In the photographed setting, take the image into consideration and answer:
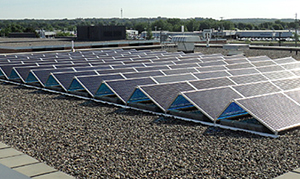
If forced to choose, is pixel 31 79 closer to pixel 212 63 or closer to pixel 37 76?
pixel 37 76

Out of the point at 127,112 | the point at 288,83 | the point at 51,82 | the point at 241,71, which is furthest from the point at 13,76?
the point at 288,83

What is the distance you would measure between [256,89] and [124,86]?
6.03 m

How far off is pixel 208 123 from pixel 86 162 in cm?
544

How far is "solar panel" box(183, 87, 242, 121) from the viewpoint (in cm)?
1445

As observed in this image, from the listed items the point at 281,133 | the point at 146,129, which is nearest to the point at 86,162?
the point at 146,129

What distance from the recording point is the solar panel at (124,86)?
18.0m

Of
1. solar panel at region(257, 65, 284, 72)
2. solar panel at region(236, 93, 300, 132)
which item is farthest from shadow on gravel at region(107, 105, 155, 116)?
solar panel at region(257, 65, 284, 72)

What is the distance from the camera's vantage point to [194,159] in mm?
10266

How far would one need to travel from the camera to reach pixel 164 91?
1706 cm

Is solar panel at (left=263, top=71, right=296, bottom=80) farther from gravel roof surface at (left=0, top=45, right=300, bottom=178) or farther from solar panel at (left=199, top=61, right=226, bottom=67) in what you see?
gravel roof surface at (left=0, top=45, right=300, bottom=178)

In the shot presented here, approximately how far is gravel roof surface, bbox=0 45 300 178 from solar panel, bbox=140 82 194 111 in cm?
81

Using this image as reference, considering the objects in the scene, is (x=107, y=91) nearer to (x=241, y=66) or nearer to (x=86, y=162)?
(x=86, y=162)

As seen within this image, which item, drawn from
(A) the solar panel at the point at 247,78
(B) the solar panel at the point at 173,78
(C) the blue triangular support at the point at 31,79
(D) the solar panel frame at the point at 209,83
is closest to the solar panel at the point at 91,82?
(B) the solar panel at the point at 173,78

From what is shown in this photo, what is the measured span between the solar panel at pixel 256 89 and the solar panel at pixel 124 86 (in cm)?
470
